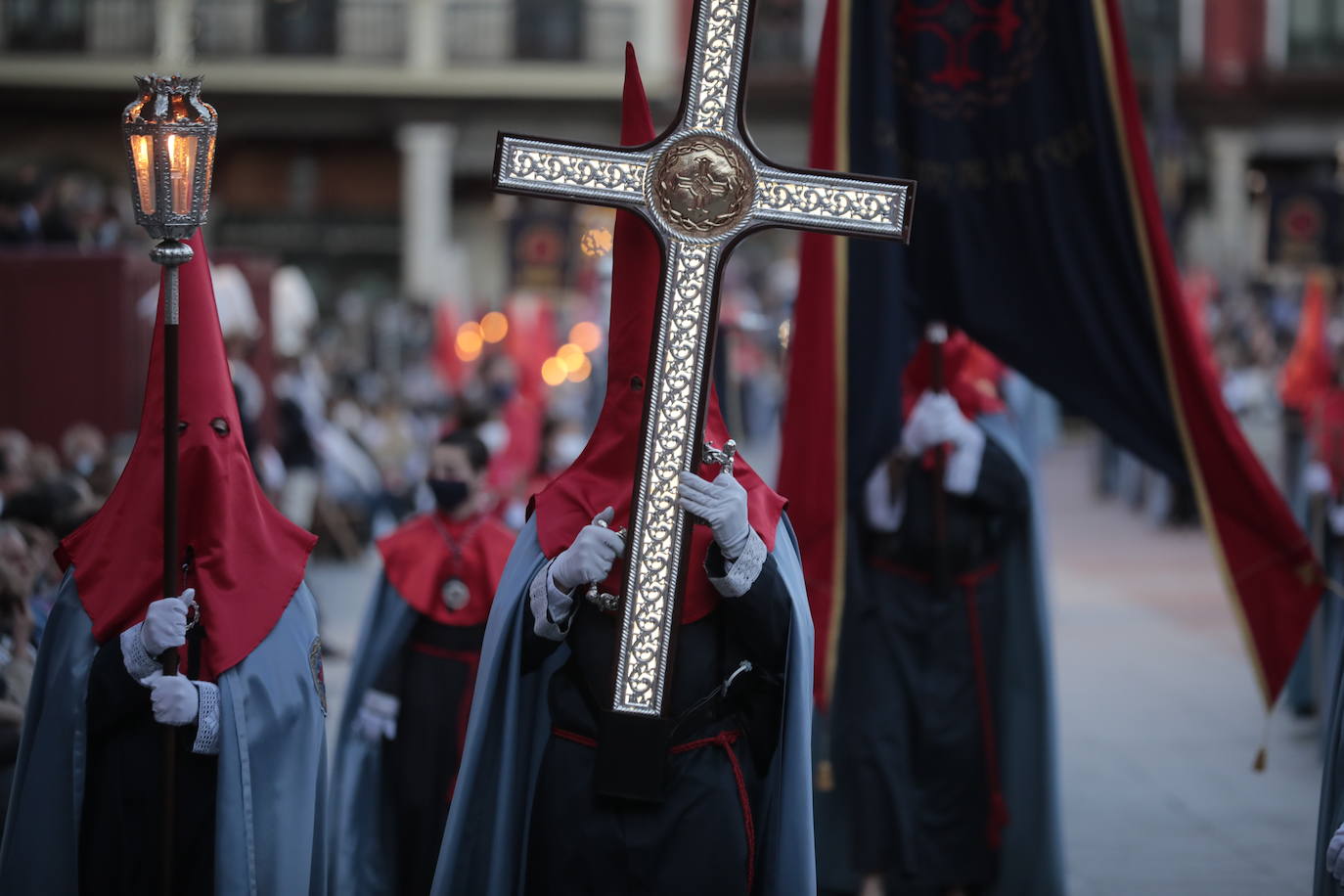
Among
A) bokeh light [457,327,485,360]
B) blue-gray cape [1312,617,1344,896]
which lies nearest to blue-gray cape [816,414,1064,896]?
blue-gray cape [1312,617,1344,896]

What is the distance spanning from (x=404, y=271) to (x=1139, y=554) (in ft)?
60.0

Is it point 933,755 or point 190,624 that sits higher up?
point 190,624

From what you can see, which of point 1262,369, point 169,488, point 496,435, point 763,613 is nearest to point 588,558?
point 763,613

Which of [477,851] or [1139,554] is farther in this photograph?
[1139,554]

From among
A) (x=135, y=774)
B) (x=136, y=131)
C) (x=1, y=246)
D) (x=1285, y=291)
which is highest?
(x=1285, y=291)

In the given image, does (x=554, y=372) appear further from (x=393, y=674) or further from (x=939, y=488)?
(x=393, y=674)

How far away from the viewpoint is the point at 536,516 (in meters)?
4.17

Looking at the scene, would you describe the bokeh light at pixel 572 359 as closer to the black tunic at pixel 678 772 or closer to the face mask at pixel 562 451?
the face mask at pixel 562 451

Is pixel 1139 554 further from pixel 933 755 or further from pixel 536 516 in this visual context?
pixel 536 516

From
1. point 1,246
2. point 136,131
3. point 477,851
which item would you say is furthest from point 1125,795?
point 1,246

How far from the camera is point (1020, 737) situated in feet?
21.6

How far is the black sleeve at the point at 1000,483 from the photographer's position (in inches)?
251

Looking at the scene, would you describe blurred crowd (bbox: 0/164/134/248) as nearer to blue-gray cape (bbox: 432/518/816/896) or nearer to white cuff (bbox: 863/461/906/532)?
white cuff (bbox: 863/461/906/532)

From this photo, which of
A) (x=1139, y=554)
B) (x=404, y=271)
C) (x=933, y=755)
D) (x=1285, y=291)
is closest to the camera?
(x=933, y=755)
